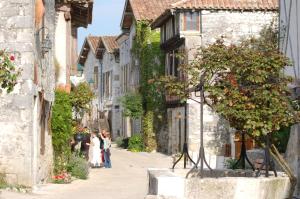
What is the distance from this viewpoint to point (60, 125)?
1745 cm

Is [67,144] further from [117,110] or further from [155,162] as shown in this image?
[117,110]

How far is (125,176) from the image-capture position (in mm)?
20297

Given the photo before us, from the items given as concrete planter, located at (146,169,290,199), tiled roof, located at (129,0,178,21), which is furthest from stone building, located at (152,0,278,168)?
concrete planter, located at (146,169,290,199)

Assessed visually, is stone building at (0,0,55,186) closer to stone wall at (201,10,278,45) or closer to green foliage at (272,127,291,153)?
green foliage at (272,127,291,153)

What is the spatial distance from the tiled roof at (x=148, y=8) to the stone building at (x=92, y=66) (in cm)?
1482

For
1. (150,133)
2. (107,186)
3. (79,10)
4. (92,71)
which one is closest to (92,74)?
(92,71)

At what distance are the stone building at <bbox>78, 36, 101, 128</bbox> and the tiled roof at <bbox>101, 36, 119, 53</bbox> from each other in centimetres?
248

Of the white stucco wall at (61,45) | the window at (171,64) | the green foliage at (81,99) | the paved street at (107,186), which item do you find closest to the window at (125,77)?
the window at (171,64)

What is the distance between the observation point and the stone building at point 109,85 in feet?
148

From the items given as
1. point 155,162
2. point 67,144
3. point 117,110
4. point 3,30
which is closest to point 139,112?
point 155,162

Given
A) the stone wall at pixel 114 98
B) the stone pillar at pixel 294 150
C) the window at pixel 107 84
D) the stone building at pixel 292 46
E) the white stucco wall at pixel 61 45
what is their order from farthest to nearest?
the window at pixel 107 84, the stone wall at pixel 114 98, the white stucco wall at pixel 61 45, the stone building at pixel 292 46, the stone pillar at pixel 294 150

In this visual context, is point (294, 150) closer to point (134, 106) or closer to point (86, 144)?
point (86, 144)

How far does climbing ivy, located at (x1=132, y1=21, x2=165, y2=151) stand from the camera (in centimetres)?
3250

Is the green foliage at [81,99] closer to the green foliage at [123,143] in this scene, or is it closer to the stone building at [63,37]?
the stone building at [63,37]
